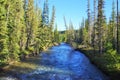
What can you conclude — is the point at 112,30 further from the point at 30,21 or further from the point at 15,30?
the point at 15,30

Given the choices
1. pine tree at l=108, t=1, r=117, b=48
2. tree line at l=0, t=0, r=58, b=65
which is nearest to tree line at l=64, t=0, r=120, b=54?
pine tree at l=108, t=1, r=117, b=48

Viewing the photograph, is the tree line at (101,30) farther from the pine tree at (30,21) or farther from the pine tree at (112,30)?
the pine tree at (30,21)

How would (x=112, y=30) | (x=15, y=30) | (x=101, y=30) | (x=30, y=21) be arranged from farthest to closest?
(x=112, y=30), (x=30, y=21), (x=101, y=30), (x=15, y=30)

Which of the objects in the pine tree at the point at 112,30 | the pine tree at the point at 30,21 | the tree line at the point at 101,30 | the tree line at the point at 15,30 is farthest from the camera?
the pine tree at the point at 112,30

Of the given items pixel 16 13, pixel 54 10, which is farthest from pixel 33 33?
pixel 54 10

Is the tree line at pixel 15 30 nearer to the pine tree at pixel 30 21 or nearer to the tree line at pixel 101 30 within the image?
the pine tree at pixel 30 21

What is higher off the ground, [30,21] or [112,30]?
[30,21]

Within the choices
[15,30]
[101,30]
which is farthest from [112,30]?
[15,30]

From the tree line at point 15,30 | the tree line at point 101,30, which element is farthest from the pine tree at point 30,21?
the tree line at point 101,30

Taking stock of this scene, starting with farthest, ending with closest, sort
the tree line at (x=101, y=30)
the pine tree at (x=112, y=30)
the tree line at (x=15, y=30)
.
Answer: the pine tree at (x=112, y=30)
the tree line at (x=101, y=30)
the tree line at (x=15, y=30)

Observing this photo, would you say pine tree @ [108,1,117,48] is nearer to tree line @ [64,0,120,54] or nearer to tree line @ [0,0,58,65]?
tree line @ [64,0,120,54]

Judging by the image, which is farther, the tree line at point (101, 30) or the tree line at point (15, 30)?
the tree line at point (101, 30)

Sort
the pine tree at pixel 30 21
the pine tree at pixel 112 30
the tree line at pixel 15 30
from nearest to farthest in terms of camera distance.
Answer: the tree line at pixel 15 30, the pine tree at pixel 30 21, the pine tree at pixel 112 30

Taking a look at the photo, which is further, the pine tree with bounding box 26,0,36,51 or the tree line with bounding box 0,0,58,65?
the pine tree with bounding box 26,0,36,51
